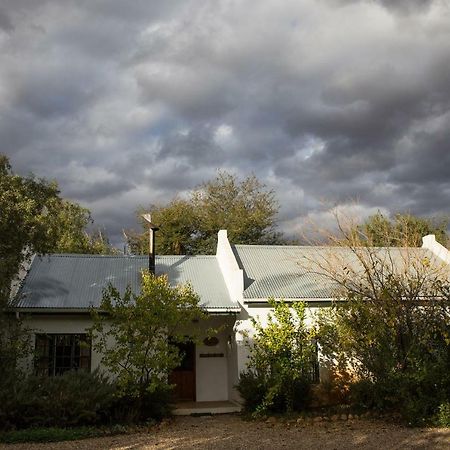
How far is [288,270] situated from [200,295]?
131 inches

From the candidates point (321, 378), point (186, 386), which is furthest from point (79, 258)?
point (321, 378)

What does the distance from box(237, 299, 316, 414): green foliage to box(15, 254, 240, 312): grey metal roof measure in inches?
86.1

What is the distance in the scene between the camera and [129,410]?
1141cm

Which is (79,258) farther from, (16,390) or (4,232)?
(16,390)

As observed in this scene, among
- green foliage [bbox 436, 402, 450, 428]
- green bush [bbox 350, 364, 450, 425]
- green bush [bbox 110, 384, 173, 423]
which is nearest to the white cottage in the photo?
green bush [bbox 110, 384, 173, 423]

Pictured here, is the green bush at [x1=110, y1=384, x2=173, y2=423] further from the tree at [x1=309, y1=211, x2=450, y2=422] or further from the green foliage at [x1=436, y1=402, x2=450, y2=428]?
the green foliage at [x1=436, y1=402, x2=450, y2=428]

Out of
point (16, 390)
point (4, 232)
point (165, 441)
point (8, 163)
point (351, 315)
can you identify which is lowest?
point (165, 441)

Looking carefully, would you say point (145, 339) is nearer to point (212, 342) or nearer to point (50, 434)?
point (50, 434)

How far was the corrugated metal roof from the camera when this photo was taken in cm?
1499

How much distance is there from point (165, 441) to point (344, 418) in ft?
14.5

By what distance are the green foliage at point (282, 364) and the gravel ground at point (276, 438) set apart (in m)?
1.16

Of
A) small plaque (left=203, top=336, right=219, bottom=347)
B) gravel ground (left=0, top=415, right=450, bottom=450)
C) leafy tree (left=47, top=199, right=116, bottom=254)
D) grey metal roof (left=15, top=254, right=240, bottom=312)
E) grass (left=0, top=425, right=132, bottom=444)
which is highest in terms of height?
leafy tree (left=47, top=199, right=116, bottom=254)

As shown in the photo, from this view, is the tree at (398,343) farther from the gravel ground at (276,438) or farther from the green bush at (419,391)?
the gravel ground at (276,438)

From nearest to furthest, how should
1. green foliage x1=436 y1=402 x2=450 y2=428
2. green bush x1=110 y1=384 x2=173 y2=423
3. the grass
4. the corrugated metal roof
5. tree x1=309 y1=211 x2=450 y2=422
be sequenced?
1. the grass
2. green foliage x1=436 y1=402 x2=450 y2=428
3. tree x1=309 y1=211 x2=450 y2=422
4. green bush x1=110 y1=384 x2=173 y2=423
5. the corrugated metal roof
